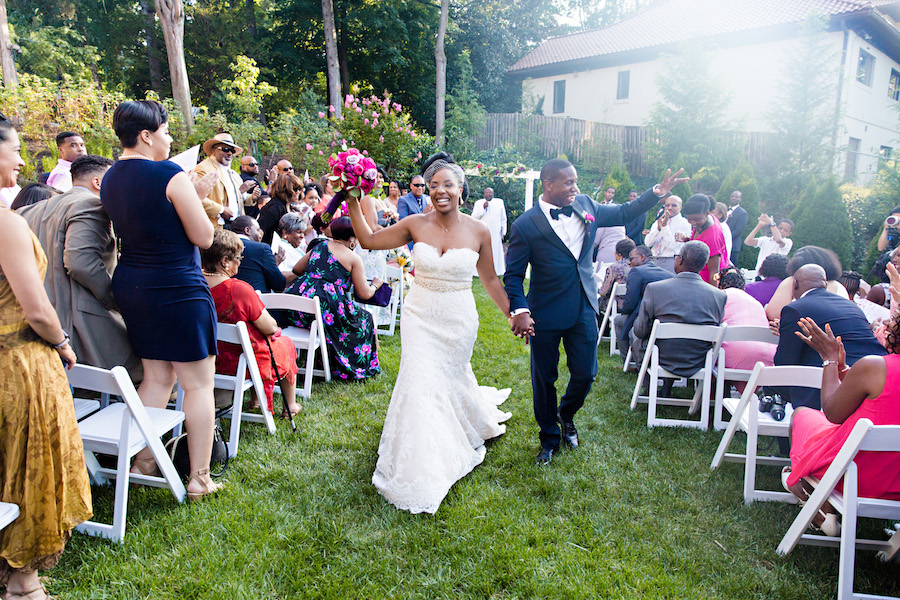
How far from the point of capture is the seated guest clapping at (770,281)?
537cm

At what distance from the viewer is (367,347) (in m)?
5.49

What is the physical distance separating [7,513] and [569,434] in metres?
3.42

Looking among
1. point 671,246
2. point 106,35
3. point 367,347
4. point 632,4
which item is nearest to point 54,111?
point 367,347

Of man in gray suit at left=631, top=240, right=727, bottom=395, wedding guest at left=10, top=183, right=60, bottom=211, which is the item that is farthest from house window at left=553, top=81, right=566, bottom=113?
wedding guest at left=10, top=183, right=60, bottom=211

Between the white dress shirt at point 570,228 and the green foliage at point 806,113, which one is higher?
the green foliage at point 806,113

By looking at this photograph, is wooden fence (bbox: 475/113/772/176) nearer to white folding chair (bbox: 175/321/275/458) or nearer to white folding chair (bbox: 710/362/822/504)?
white folding chair (bbox: 710/362/822/504)

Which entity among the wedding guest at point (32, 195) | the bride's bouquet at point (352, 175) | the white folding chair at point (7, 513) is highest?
the bride's bouquet at point (352, 175)

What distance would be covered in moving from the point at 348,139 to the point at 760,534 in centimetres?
1296

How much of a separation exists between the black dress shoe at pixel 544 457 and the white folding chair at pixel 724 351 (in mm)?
1528

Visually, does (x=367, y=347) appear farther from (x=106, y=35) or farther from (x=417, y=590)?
(x=106, y=35)

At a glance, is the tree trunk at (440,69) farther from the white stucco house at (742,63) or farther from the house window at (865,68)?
the house window at (865,68)

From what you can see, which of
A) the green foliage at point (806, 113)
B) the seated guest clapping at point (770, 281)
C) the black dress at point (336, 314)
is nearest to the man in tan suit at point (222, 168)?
the black dress at point (336, 314)

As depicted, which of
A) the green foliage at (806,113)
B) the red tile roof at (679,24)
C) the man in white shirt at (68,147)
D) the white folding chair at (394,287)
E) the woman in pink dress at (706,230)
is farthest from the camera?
the red tile roof at (679,24)

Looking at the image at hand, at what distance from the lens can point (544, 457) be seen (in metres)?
3.91
